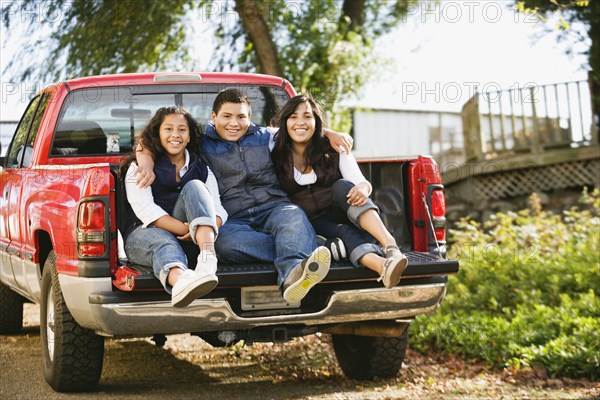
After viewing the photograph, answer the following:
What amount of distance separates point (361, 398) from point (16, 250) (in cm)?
270

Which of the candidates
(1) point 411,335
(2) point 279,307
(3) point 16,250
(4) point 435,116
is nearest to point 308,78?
(1) point 411,335

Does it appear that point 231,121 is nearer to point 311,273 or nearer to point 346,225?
point 346,225

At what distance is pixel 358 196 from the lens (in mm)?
5230

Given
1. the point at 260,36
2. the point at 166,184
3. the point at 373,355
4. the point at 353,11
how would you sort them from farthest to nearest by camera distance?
the point at 353,11 < the point at 260,36 < the point at 373,355 < the point at 166,184

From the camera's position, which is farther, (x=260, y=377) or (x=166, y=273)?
(x=260, y=377)

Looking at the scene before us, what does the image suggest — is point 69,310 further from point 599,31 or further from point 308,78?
point 599,31

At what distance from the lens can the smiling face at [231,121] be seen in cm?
554

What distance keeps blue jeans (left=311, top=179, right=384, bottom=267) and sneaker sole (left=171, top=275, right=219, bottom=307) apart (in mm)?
888

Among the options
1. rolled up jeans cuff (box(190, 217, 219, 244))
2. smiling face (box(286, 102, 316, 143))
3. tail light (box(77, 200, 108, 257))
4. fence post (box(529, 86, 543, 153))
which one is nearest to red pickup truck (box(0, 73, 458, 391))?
tail light (box(77, 200, 108, 257))

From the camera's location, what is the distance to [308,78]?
13234 mm

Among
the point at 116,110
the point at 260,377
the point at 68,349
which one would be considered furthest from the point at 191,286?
the point at 116,110

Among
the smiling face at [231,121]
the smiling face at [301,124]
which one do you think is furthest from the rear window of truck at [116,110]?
the smiling face at [301,124]

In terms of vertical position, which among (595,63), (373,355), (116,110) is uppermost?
(595,63)

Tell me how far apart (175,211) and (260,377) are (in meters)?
1.91
